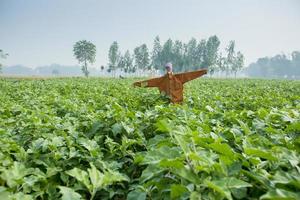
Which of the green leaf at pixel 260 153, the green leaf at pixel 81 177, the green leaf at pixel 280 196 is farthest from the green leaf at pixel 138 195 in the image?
the green leaf at pixel 280 196

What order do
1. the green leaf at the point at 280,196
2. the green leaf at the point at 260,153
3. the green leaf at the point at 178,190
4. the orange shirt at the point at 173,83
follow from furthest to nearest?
the orange shirt at the point at 173,83, the green leaf at the point at 260,153, the green leaf at the point at 178,190, the green leaf at the point at 280,196

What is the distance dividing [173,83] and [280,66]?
146896 millimetres

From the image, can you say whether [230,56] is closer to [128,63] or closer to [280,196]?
[128,63]

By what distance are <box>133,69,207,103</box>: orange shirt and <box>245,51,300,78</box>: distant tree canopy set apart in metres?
142

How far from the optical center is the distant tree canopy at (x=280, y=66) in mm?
137000

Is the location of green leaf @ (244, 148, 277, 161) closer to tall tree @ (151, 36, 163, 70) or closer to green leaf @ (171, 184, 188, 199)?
green leaf @ (171, 184, 188, 199)

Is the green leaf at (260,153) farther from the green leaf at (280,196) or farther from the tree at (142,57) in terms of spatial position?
the tree at (142,57)

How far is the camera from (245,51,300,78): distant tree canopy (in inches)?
5394

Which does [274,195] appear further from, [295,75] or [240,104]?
[295,75]

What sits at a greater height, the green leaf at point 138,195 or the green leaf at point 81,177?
the green leaf at point 81,177

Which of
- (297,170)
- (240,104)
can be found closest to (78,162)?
(297,170)

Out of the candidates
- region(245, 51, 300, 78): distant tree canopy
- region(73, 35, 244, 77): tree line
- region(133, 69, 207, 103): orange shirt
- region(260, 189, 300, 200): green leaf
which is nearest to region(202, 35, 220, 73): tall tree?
region(73, 35, 244, 77): tree line

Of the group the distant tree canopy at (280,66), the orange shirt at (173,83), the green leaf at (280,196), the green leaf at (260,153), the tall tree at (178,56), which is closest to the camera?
the green leaf at (280,196)

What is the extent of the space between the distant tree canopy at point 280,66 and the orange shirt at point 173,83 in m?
142
